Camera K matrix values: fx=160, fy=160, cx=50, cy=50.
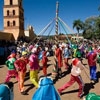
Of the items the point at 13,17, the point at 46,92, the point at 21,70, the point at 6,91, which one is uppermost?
the point at 13,17

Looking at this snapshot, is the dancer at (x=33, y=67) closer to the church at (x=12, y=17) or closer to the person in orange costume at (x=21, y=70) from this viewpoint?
the person in orange costume at (x=21, y=70)

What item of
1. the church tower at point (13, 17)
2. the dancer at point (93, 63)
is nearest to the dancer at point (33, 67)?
the dancer at point (93, 63)

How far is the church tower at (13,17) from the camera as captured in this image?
36.5 m

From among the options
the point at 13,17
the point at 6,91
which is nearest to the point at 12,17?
the point at 13,17

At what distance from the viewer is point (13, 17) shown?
37.1m

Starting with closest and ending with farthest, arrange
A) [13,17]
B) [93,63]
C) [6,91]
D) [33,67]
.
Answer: [6,91], [33,67], [93,63], [13,17]

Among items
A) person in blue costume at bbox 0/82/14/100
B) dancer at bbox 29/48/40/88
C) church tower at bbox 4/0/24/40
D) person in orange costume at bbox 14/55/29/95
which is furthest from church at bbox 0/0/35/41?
person in blue costume at bbox 0/82/14/100

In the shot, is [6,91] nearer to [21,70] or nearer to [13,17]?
[21,70]

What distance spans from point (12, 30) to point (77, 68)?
33.0m

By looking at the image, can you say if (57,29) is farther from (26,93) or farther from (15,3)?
(15,3)

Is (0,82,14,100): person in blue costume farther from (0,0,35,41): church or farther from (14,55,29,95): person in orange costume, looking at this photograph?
(0,0,35,41): church

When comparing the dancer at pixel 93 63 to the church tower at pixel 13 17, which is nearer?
the dancer at pixel 93 63

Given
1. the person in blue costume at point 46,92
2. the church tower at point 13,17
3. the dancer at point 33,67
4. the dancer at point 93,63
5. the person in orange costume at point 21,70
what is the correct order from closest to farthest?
the person in blue costume at point 46,92 → the person in orange costume at point 21,70 → the dancer at point 33,67 → the dancer at point 93,63 → the church tower at point 13,17

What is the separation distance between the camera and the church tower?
120 feet
